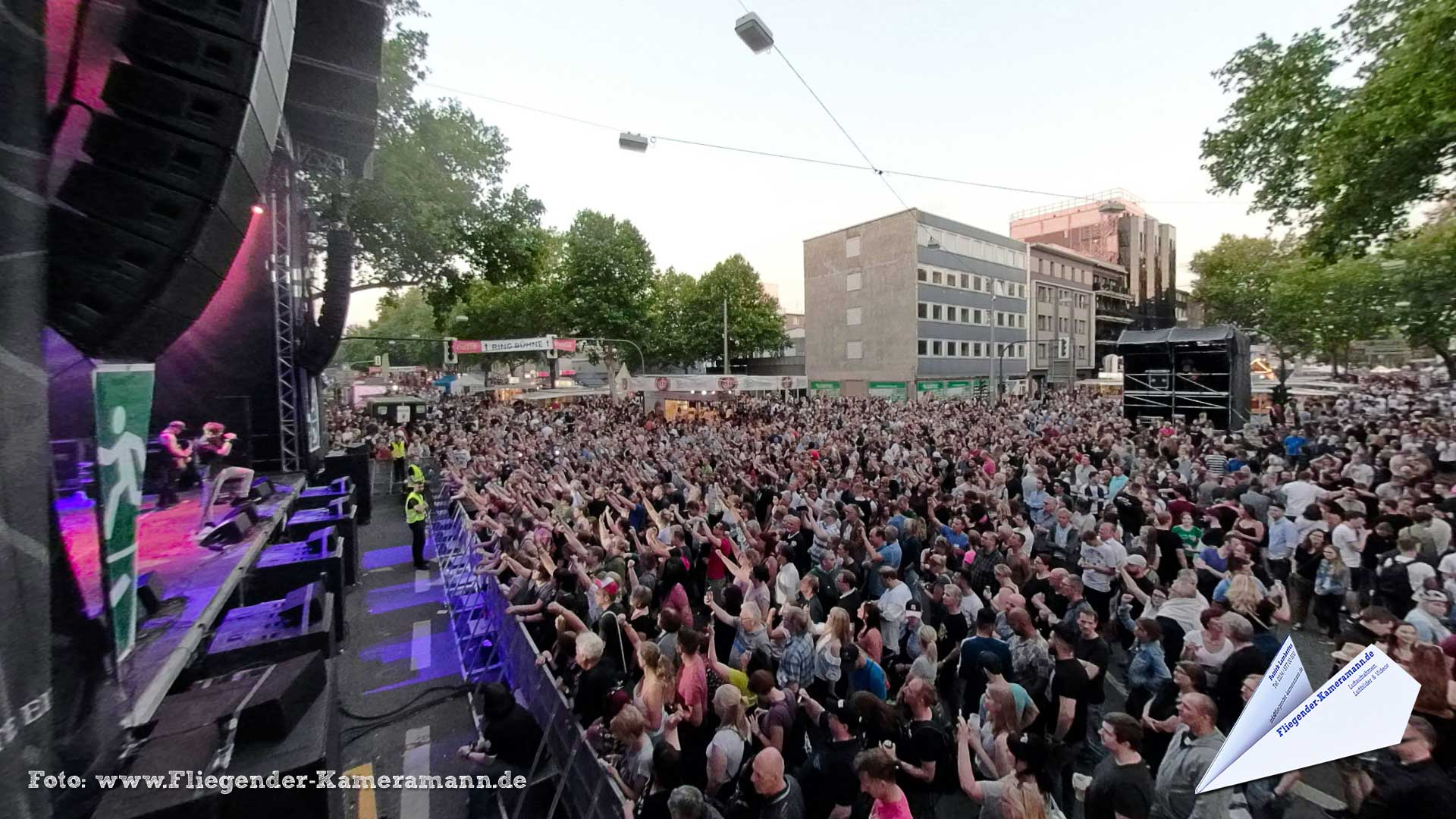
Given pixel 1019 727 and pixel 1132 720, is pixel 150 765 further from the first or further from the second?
pixel 1132 720

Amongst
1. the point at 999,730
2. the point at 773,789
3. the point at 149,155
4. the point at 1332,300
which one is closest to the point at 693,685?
the point at 773,789

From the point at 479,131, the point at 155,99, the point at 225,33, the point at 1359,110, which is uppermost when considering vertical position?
the point at 479,131

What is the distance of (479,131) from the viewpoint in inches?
698

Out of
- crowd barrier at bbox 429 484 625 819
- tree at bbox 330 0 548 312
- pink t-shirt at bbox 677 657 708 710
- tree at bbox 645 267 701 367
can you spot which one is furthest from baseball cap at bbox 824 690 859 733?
tree at bbox 645 267 701 367

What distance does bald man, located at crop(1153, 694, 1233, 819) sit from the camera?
291 cm

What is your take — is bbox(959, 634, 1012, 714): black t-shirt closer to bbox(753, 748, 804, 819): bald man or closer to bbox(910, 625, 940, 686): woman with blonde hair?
bbox(910, 625, 940, 686): woman with blonde hair

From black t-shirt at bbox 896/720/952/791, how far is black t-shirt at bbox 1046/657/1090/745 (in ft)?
3.34

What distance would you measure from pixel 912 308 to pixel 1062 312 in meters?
20.3

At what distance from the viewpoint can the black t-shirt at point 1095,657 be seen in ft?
13.3

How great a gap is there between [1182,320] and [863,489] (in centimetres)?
8420

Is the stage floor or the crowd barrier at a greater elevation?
the stage floor

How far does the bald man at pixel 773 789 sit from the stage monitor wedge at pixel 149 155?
328 centimetres

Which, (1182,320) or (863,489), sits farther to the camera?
(1182,320)

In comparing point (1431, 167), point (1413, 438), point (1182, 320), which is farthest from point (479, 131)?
point (1182, 320)
